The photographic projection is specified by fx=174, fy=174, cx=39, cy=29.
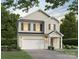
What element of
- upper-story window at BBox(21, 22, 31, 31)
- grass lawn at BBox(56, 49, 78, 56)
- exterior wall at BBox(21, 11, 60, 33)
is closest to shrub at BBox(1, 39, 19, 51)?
upper-story window at BBox(21, 22, 31, 31)

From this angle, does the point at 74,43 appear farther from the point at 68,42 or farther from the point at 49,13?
the point at 49,13

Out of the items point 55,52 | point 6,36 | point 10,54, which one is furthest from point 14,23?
point 55,52

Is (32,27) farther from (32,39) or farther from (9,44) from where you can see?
(9,44)

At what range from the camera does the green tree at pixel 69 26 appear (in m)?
1.51

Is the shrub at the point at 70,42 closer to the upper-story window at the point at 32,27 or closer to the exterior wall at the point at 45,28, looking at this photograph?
the exterior wall at the point at 45,28

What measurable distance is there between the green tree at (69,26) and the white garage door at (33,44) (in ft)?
0.76

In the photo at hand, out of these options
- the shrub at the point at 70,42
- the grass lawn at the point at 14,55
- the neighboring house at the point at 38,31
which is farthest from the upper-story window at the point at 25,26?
the shrub at the point at 70,42

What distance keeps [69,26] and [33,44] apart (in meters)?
0.36

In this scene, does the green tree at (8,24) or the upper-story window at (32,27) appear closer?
the green tree at (8,24)

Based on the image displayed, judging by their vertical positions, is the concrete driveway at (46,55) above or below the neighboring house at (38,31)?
below

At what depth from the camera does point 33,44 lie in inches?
62.5

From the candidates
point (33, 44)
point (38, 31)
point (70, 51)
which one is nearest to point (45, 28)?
point (38, 31)

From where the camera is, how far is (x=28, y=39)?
1618 mm

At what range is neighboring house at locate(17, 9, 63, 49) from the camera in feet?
4.98
